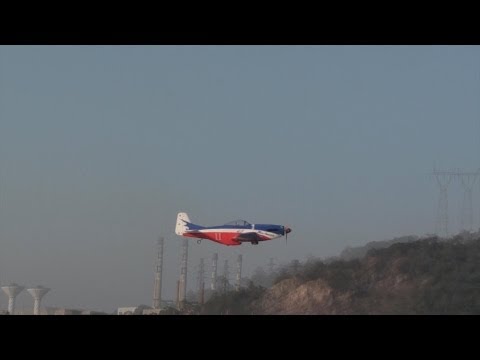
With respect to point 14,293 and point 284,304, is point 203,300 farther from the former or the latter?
point 14,293

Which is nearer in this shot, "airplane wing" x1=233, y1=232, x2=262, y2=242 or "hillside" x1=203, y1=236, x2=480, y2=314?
"airplane wing" x1=233, y1=232, x2=262, y2=242

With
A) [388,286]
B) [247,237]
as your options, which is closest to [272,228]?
[247,237]

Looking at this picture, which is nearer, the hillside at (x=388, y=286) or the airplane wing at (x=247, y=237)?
the airplane wing at (x=247, y=237)

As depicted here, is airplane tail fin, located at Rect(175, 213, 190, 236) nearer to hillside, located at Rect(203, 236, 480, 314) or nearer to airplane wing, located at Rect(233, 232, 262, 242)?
airplane wing, located at Rect(233, 232, 262, 242)

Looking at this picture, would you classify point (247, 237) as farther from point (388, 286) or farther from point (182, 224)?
point (388, 286)

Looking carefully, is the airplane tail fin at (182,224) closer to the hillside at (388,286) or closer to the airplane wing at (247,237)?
the airplane wing at (247,237)
